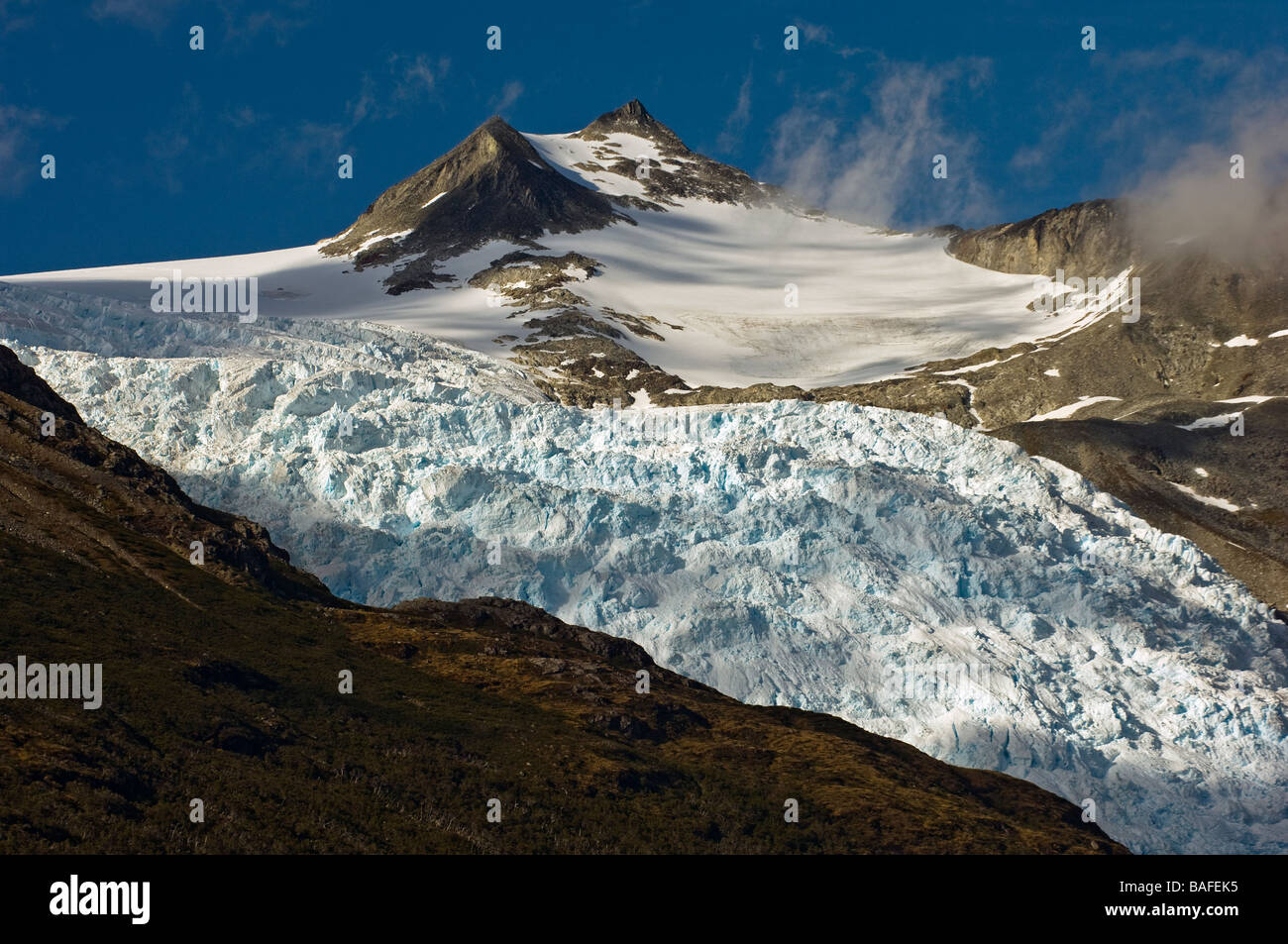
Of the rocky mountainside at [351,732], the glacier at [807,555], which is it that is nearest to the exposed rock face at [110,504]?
the rocky mountainside at [351,732]

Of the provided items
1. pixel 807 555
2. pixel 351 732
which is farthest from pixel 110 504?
pixel 807 555

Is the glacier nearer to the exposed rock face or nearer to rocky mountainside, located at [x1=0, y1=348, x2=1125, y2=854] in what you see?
rocky mountainside, located at [x1=0, y1=348, x2=1125, y2=854]

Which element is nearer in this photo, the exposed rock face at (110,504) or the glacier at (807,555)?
the exposed rock face at (110,504)

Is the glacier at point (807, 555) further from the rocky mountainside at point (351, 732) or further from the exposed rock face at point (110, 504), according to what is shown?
the exposed rock face at point (110, 504)

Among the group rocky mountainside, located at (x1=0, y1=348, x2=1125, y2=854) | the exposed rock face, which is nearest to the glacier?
rocky mountainside, located at (x1=0, y1=348, x2=1125, y2=854)

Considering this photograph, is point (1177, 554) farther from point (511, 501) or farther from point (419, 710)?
point (419, 710)
